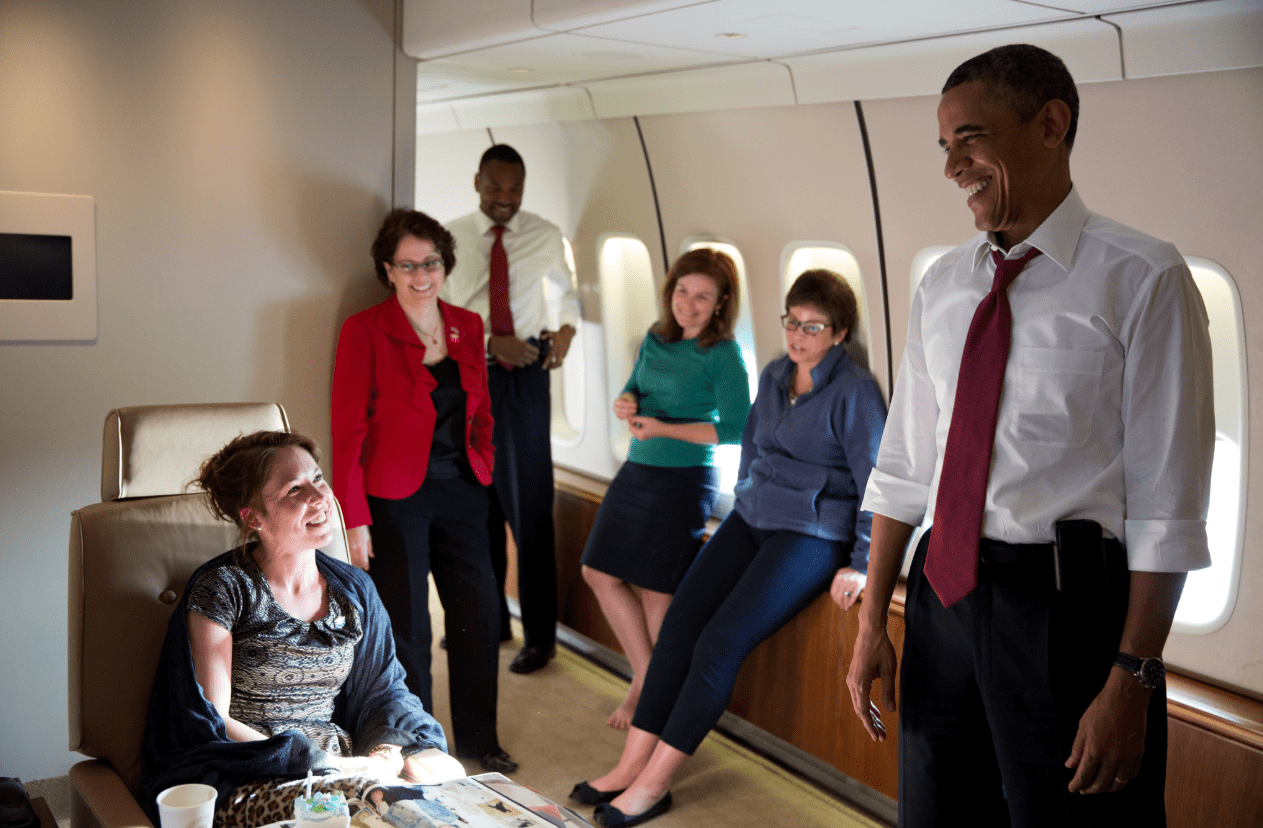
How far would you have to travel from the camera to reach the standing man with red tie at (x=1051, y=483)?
1.70 metres

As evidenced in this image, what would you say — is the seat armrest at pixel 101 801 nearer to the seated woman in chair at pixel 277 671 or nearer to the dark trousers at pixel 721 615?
the seated woman in chair at pixel 277 671

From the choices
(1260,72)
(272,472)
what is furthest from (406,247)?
(1260,72)

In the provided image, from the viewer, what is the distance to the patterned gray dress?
2363 millimetres

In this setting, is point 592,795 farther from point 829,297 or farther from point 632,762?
point 829,297

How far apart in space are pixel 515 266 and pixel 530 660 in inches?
71.7

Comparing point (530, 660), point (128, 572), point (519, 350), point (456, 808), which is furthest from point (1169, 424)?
point (530, 660)

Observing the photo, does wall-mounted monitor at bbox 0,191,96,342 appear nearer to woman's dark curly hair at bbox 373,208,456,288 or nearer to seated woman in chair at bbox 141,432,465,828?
woman's dark curly hair at bbox 373,208,456,288

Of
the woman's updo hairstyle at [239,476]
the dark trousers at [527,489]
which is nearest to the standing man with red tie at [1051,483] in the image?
the woman's updo hairstyle at [239,476]

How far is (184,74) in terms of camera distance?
3338mm

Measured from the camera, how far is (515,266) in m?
4.85

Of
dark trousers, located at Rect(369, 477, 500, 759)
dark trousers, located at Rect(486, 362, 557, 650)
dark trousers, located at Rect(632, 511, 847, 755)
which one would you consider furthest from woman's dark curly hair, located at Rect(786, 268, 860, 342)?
dark trousers, located at Rect(486, 362, 557, 650)

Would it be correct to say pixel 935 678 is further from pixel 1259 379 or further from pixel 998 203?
pixel 1259 379

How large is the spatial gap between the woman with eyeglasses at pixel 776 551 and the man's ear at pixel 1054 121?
1.79 meters

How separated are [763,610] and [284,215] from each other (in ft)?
6.92
